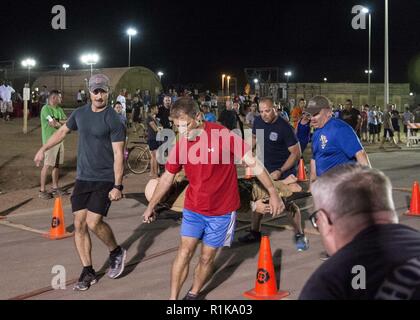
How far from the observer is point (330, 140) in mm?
6121

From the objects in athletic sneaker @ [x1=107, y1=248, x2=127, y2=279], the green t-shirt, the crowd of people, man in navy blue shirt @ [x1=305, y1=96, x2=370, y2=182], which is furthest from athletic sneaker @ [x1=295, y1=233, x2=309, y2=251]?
the green t-shirt

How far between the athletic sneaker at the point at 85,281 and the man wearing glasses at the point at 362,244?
394 cm

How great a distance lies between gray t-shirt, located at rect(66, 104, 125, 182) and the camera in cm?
560

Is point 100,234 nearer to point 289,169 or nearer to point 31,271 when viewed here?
point 31,271

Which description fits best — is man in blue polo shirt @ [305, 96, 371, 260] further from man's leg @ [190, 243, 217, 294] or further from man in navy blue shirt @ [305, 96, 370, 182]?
man's leg @ [190, 243, 217, 294]

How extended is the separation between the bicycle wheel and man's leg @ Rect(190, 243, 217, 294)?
9.64 m

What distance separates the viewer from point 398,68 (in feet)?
299

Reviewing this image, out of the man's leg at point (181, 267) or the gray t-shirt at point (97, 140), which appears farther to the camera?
the gray t-shirt at point (97, 140)

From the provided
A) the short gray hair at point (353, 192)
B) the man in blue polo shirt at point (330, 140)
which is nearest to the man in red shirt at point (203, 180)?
the man in blue polo shirt at point (330, 140)

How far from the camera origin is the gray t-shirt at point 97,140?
18.4ft

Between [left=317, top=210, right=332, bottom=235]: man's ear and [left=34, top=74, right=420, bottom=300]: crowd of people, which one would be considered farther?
[left=317, top=210, right=332, bottom=235]: man's ear

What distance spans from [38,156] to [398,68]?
303 ft

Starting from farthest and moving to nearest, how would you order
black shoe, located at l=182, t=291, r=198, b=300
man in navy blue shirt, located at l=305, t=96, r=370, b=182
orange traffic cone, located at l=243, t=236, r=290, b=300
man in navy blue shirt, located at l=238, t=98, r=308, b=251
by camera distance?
man in navy blue shirt, located at l=238, t=98, r=308, b=251 < man in navy blue shirt, located at l=305, t=96, r=370, b=182 < orange traffic cone, located at l=243, t=236, r=290, b=300 < black shoe, located at l=182, t=291, r=198, b=300

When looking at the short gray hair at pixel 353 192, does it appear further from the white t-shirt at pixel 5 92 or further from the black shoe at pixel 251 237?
the white t-shirt at pixel 5 92
